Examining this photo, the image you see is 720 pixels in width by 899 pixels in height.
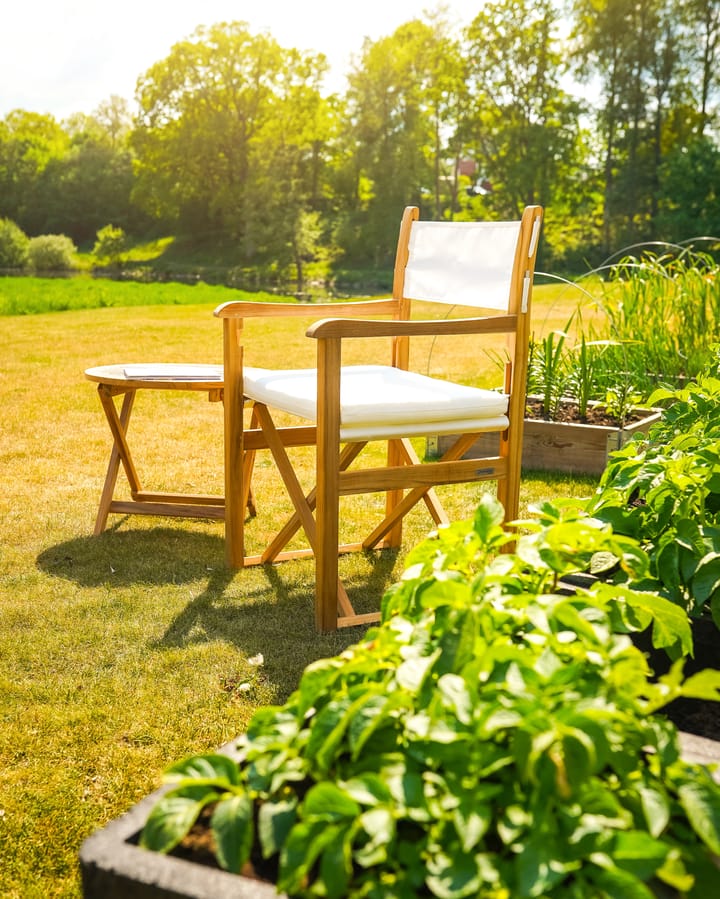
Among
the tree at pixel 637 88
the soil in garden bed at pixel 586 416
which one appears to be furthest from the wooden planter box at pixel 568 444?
the tree at pixel 637 88

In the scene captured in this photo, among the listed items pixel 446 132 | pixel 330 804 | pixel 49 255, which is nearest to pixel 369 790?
pixel 330 804

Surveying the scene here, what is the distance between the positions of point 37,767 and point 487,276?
1.94 meters

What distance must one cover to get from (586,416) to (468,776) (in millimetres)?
3942

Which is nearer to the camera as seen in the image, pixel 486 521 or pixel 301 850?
pixel 301 850

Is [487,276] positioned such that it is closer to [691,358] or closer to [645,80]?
[691,358]

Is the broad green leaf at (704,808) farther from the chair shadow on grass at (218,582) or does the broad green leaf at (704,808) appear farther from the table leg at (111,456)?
the table leg at (111,456)

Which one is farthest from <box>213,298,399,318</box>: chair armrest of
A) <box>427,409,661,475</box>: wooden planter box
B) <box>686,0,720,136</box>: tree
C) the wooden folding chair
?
<box>686,0,720,136</box>: tree

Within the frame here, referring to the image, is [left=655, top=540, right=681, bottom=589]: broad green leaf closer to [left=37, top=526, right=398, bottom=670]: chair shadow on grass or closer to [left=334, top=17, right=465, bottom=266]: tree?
[left=37, top=526, right=398, bottom=670]: chair shadow on grass

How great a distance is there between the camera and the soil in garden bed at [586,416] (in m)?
4.60

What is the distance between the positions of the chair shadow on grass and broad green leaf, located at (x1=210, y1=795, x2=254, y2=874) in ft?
5.08

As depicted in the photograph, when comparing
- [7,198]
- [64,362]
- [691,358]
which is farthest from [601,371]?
[7,198]

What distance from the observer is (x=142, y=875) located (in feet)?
2.88

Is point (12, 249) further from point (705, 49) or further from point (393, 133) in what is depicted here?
point (705, 49)

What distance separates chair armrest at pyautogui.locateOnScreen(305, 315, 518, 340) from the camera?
2.45 meters
